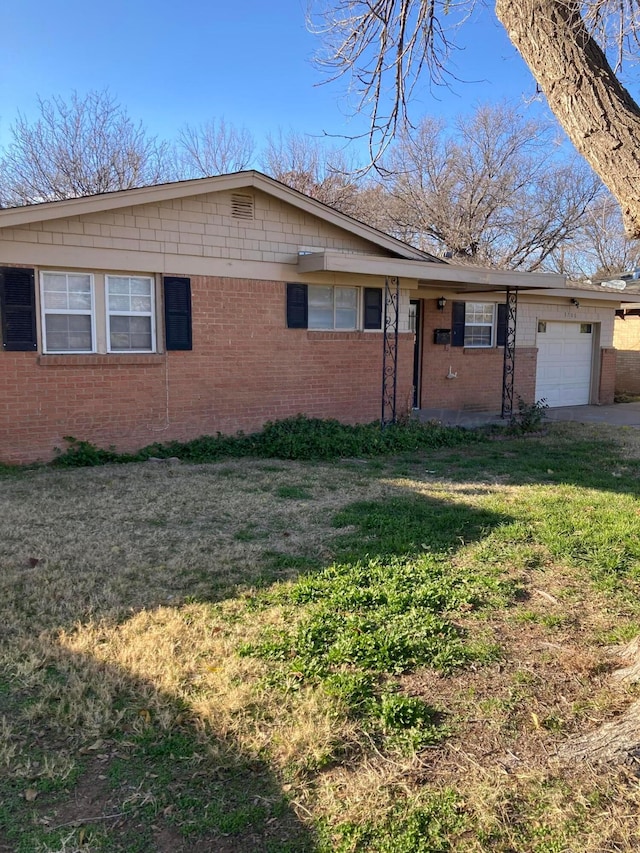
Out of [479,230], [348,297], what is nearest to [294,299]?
[348,297]

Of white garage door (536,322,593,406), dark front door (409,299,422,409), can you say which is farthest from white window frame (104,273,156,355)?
white garage door (536,322,593,406)

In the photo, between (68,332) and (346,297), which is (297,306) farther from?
(68,332)

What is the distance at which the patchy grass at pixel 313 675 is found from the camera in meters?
2.61

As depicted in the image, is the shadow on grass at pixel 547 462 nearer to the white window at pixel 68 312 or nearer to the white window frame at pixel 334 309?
the white window frame at pixel 334 309

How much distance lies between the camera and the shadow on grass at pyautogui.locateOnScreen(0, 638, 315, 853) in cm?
251

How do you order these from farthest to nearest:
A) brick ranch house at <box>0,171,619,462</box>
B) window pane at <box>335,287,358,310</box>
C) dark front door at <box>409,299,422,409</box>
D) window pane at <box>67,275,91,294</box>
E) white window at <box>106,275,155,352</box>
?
dark front door at <box>409,299,422,409</box> → window pane at <box>335,287,358,310</box> → white window at <box>106,275,155,352</box> → window pane at <box>67,275,91,294</box> → brick ranch house at <box>0,171,619,462</box>

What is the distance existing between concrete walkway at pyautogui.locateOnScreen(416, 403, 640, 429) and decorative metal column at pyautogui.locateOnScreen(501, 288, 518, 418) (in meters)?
0.32

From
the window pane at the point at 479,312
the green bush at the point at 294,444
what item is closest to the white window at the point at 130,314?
the green bush at the point at 294,444

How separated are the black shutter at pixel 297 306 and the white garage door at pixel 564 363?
7722 mm

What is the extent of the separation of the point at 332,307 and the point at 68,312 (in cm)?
459

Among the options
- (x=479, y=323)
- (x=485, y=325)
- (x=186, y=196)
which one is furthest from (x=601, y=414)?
(x=186, y=196)

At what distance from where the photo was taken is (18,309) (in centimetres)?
886

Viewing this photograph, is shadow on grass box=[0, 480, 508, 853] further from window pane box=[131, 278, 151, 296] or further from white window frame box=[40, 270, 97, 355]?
window pane box=[131, 278, 151, 296]

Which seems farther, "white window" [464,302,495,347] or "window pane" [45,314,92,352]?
"white window" [464,302,495,347]
